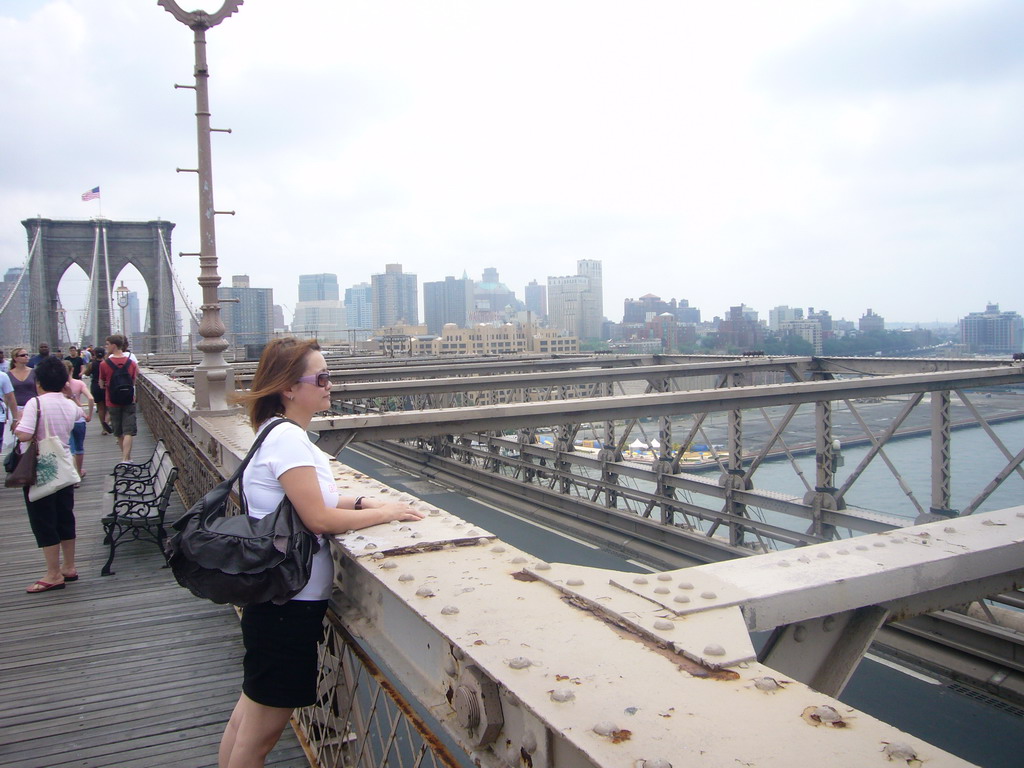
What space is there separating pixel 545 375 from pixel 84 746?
5908 mm

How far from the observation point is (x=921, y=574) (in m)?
2.02

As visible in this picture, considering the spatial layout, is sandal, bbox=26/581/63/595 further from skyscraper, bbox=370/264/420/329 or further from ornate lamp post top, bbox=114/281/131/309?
skyscraper, bbox=370/264/420/329

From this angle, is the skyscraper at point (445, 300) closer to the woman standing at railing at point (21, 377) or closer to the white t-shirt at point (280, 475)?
the woman standing at railing at point (21, 377)

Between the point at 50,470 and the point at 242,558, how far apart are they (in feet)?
14.1

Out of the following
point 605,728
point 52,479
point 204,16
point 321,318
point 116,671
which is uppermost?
point 204,16

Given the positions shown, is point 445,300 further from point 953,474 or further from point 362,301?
point 953,474

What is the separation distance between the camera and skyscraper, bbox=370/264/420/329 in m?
66.7

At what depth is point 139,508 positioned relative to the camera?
6.93m

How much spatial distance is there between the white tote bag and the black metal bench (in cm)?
67

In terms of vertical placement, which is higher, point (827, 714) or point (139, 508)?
point (827, 714)

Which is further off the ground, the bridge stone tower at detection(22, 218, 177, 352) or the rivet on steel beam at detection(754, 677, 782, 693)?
the bridge stone tower at detection(22, 218, 177, 352)

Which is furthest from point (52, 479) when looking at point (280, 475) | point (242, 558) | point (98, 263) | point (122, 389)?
point (98, 263)

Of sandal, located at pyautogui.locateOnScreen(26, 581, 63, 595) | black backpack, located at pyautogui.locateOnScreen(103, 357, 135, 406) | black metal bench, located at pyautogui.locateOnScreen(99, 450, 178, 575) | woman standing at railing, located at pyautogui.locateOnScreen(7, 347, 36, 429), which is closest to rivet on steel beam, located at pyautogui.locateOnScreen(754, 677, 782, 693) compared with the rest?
black metal bench, located at pyautogui.locateOnScreen(99, 450, 178, 575)

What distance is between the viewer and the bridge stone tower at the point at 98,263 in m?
51.6
